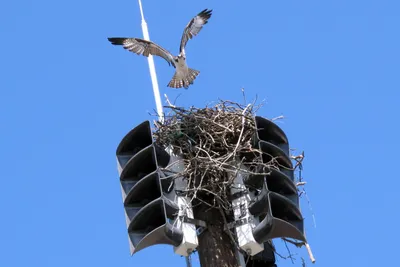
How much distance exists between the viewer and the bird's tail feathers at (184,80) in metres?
16.7

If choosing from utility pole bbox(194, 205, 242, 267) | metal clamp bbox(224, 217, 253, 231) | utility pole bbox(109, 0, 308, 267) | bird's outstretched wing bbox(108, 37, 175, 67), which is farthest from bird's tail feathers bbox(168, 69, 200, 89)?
metal clamp bbox(224, 217, 253, 231)

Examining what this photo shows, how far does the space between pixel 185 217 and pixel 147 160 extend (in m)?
0.72

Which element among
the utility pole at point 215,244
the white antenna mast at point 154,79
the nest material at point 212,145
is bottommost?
the utility pole at point 215,244

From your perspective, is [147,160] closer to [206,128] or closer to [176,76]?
[206,128]

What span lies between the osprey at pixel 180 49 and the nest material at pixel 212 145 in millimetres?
1899

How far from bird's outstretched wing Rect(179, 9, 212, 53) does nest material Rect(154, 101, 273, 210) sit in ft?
6.74

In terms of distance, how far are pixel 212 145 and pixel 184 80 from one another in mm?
3248

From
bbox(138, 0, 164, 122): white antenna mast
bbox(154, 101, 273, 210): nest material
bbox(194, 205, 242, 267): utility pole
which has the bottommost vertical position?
bbox(194, 205, 242, 267): utility pole

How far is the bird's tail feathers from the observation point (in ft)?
54.9

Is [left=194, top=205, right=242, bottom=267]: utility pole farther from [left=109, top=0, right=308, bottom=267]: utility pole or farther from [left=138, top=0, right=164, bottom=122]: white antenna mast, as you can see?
[left=138, top=0, right=164, bottom=122]: white antenna mast

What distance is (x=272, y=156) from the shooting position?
12852mm

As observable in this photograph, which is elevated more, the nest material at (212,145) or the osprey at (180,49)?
the osprey at (180,49)

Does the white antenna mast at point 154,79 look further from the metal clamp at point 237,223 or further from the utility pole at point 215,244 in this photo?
the metal clamp at point 237,223

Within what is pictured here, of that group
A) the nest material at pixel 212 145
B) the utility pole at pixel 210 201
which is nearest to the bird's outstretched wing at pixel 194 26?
the nest material at pixel 212 145
